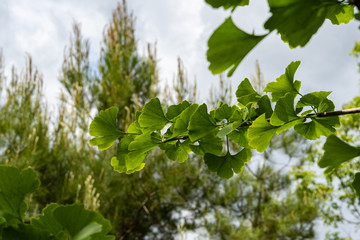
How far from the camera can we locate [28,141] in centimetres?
301

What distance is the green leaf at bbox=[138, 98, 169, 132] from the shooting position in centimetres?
27

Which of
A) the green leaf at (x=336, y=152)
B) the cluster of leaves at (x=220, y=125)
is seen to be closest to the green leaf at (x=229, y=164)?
the cluster of leaves at (x=220, y=125)

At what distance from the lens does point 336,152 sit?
0.57 ft

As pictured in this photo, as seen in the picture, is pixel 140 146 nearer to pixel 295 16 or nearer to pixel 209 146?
pixel 209 146

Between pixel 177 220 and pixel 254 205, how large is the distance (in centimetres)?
107

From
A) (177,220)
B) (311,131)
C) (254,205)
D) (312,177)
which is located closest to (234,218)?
(254,205)

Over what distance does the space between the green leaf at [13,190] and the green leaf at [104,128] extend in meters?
0.10

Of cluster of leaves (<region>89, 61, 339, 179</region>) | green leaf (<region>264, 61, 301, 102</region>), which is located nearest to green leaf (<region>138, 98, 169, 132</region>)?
cluster of leaves (<region>89, 61, 339, 179</region>)

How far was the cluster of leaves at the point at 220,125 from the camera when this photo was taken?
24cm

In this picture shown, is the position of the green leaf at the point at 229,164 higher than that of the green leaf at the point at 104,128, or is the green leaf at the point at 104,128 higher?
the green leaf at the point at 104,128

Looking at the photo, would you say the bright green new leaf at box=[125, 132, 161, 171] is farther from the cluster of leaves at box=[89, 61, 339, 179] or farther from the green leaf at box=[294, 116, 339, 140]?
the green leaf at box=[294, 116, 339, 140]

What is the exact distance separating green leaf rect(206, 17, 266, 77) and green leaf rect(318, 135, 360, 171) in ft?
0.21

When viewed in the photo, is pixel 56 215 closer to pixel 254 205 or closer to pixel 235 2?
pixel 235 2

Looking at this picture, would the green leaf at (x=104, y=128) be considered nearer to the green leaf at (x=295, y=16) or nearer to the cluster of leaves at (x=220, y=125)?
the cluster of leaves at (x=220, y=125)
